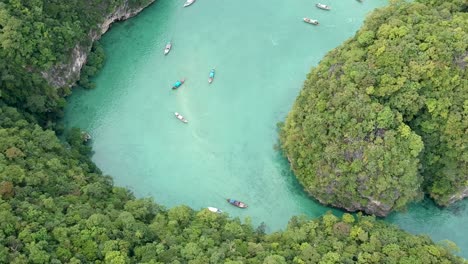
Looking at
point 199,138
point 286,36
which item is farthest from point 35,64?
point 286,36

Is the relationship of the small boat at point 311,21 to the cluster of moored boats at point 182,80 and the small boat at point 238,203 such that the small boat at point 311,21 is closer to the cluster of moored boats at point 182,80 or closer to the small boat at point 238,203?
the cluster of moored boats at point 182,80

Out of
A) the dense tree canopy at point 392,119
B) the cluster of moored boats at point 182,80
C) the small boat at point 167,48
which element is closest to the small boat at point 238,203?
the dense tree canopy at point 392,119

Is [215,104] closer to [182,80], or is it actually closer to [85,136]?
[182,80]

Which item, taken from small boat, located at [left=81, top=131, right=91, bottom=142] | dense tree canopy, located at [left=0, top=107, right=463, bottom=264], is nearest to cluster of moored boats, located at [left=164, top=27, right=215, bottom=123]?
small boat, located at [left=81, top=131, right=91, bottom=142]

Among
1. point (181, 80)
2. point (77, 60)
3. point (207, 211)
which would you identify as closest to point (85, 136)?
point (77, 60)

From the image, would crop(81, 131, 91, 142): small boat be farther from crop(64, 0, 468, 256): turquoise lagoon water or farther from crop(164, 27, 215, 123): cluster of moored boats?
crop(164, 27, 215, 123): cluster of moored boats
